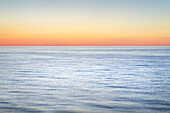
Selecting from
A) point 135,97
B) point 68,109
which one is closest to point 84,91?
point 135,97

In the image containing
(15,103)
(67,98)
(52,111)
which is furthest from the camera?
(67,98)

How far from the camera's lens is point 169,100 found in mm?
12633

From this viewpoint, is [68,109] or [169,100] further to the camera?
[169,100]

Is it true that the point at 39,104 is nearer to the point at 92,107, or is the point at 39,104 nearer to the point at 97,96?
the point at 92,107

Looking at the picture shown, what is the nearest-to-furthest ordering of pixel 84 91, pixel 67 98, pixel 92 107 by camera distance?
pixel 92 107, pixel 67 98, pixel 84 91

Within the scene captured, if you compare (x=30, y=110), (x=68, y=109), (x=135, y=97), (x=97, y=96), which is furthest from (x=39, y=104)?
(x=135, y=97)

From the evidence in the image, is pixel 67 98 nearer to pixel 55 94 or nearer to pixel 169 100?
pixel 55 94

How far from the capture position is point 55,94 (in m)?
14.4

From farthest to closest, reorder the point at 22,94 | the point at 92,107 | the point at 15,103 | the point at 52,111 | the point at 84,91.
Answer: the point at 84,91, the point at 22,94, the point at 15,103, the point at 92,107, the point at 52,111

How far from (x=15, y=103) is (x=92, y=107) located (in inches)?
162

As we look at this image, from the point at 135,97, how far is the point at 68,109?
4701 mm

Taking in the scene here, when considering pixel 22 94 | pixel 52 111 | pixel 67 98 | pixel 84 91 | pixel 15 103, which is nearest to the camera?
pixel 52 111

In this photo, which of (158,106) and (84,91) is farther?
(84,91)

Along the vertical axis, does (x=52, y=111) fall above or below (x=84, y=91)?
below
